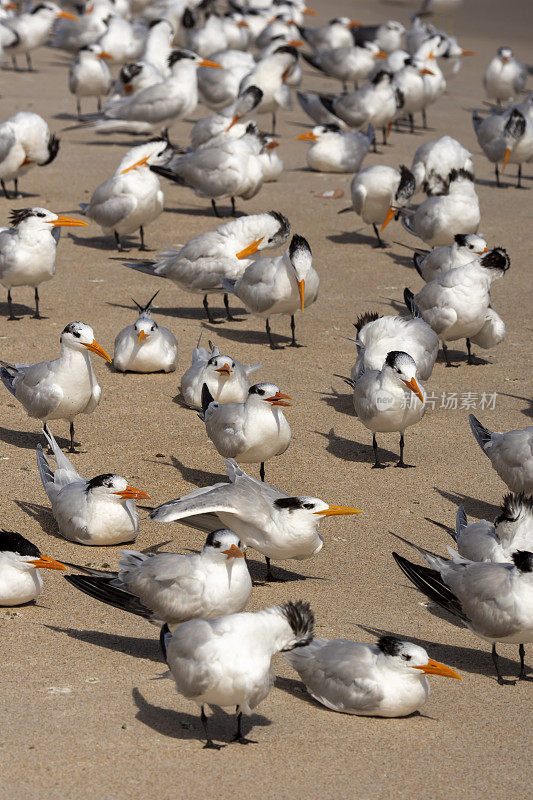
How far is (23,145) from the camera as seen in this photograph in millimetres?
12055

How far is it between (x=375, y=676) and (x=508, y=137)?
34.1 feet

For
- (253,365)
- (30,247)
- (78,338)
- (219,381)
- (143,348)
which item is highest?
(78,338)

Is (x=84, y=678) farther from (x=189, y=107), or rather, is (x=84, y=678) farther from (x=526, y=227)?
(x=189, y=107)

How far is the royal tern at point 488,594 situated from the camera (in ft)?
16.3

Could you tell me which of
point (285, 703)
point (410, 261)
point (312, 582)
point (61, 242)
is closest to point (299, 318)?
point (410, 261)

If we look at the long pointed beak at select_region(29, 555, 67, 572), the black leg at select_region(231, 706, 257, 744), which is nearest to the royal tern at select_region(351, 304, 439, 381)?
the long pointed beak at select_region(29, 555, 67, 572)

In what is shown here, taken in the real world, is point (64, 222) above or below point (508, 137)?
above

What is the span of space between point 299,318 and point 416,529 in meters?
3.80

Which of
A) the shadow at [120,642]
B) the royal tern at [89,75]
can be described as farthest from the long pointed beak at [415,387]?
the royal tern at [89,75]

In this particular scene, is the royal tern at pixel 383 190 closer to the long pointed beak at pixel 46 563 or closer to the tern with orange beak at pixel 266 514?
the tern with orange beak at pixel 266 514

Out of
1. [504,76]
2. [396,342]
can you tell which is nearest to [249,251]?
[396,342]

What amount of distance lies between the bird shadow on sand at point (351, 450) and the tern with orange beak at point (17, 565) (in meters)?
→ 2.72

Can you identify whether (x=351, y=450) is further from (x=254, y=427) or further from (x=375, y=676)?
(x=375, y=676)

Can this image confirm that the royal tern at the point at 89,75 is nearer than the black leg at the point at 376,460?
No
